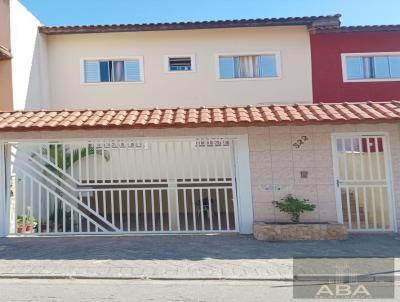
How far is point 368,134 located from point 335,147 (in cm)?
82

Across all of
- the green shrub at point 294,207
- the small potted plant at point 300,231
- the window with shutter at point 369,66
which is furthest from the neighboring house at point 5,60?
the window with shutter at point 369,66

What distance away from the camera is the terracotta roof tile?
822 centimetres

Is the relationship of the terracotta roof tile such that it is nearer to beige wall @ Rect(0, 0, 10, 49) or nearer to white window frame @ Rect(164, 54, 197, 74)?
beige wall @ Rect(0, 0, 10, 49)

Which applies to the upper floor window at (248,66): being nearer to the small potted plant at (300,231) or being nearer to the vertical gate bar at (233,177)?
the vertical gate bar at (233,177)

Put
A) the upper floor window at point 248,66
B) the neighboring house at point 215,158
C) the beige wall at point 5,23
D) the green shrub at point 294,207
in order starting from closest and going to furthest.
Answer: the green shrub at point 294,207 → the neighboring house at point 215,158 → the beige wall at point 5,23 → the upper floor window at point 248,66

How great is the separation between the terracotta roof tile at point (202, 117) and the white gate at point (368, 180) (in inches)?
30.8

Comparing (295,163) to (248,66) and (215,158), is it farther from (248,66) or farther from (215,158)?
(248,66)

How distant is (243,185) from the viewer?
29.4 ft

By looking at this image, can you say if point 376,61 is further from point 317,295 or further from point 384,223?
point 317,295

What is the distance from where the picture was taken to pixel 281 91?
46.4ft

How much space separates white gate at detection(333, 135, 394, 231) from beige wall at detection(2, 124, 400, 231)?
0.17 meters

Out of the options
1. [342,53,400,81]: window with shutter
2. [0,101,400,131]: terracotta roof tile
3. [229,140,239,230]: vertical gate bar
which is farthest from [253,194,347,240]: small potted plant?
[342,53,400,81]: window with shutter

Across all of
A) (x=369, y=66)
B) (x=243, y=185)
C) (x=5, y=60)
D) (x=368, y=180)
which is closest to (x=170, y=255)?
(x=243, y=185)

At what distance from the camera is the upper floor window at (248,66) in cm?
1432
